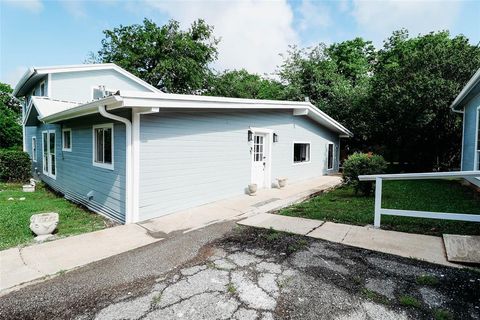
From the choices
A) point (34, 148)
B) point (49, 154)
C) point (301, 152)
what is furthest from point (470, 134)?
point (34, 148)

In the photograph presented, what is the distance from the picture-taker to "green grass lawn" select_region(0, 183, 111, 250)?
203 inches

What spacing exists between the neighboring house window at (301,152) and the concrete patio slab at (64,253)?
8372 mm

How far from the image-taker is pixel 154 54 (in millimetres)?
24781

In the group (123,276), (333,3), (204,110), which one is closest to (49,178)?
(204,110)

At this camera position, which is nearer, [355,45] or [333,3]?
[333,3]

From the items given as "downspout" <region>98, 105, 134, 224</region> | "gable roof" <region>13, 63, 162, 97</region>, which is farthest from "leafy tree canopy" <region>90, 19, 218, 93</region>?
"downspout" <region>98, 105, 134, 224</region>

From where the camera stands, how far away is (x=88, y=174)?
7.51m

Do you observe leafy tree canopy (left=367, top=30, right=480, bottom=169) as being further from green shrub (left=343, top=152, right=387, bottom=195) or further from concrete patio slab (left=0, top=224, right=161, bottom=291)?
concrete patio slab (left=0, top=224, right=161, bottom=291)

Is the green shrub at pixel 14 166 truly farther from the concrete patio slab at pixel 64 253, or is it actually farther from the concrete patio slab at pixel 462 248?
the concrete patio slab at pixel 462 248

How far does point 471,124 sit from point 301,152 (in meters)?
6.22

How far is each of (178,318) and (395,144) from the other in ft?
56.0

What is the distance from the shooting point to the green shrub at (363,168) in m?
8.41

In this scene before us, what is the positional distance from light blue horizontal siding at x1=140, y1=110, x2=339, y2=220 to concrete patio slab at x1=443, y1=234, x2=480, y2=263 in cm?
531

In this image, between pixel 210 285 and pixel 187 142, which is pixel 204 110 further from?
pixel 210 285
